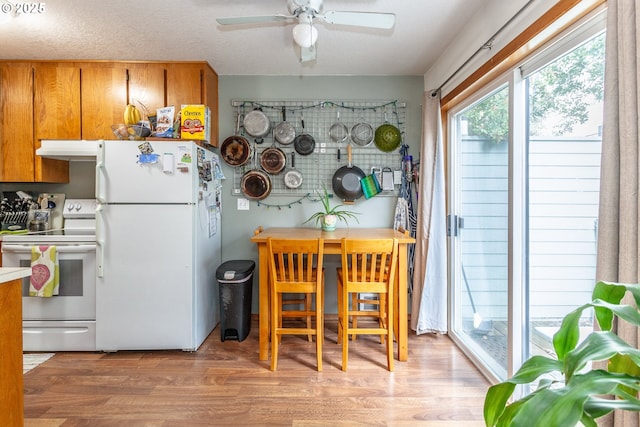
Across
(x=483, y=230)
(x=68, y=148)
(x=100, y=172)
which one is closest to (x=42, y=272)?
(x=100, y=172)

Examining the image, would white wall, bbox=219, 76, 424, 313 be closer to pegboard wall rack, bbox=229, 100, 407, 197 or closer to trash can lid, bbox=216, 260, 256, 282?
pegboard wall rack, bbox=229, 100, 407, 197

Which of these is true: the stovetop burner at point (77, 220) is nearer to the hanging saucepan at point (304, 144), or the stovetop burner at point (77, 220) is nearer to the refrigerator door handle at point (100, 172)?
the refrigerator door handle at point (100, 172)

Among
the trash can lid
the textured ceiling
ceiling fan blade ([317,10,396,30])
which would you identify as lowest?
the trash can lid

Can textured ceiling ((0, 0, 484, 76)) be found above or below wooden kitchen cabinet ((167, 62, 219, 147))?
above

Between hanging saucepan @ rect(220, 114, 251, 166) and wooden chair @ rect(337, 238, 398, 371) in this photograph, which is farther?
hanging saucepan @ rect(220, 114, 251, 166)

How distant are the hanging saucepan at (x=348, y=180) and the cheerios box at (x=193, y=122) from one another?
132 cm

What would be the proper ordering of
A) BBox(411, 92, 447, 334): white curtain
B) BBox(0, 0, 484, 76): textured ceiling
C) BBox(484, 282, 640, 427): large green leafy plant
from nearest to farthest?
BBox(484, 282, 640, 427): large green leafy plant → BBox(0, 0, 484, 76): textured ceiling → BBox(411, 92, 447, 334): white curtain

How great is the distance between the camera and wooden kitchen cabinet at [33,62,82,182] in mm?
2861

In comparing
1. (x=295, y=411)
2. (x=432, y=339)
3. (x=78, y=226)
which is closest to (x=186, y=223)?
(x=78, y=226)

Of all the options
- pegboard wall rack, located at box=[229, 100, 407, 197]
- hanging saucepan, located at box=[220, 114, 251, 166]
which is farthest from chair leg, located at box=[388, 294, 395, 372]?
hanging saucepan, located at box=[220, 114, 251, 166]

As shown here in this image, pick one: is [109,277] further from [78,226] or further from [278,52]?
[278,52]

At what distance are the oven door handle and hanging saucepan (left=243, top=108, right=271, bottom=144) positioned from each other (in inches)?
66.7

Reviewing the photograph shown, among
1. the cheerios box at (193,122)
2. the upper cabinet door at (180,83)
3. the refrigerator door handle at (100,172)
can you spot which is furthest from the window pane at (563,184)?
the refrigerator door handle at (100,172)

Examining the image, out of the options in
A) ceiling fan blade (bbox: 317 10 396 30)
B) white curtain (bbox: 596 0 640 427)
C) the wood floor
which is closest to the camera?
white curtain (bbox: 596 0 640 427)
